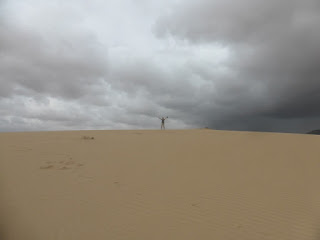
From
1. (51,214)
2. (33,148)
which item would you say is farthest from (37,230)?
(33,148)

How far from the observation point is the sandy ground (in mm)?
3299

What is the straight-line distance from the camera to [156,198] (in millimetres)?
4344

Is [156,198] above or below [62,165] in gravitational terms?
below

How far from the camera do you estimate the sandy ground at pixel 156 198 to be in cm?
330

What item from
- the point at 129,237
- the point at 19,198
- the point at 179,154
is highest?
the point at 179,154

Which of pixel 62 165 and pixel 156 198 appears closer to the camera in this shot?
pixel 156 198

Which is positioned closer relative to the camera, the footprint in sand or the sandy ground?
the sandy ground

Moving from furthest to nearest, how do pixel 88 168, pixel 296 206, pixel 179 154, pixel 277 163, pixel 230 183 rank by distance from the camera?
pixel 179 154 < pixel 277 163 < pixel 88 168 < pixel 230 183 < pixel 296 206

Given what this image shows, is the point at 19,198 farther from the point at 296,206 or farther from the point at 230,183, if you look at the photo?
the point at 296,206

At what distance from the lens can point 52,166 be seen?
6.30m

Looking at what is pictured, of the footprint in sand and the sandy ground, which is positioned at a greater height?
the footprint in sand

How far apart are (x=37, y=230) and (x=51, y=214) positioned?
1.32ft

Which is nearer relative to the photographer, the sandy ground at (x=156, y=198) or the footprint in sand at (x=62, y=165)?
the sandy ground at (x=156, y=198)

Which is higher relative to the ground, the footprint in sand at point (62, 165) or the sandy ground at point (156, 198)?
the footprint in sand at point (62, 165)
